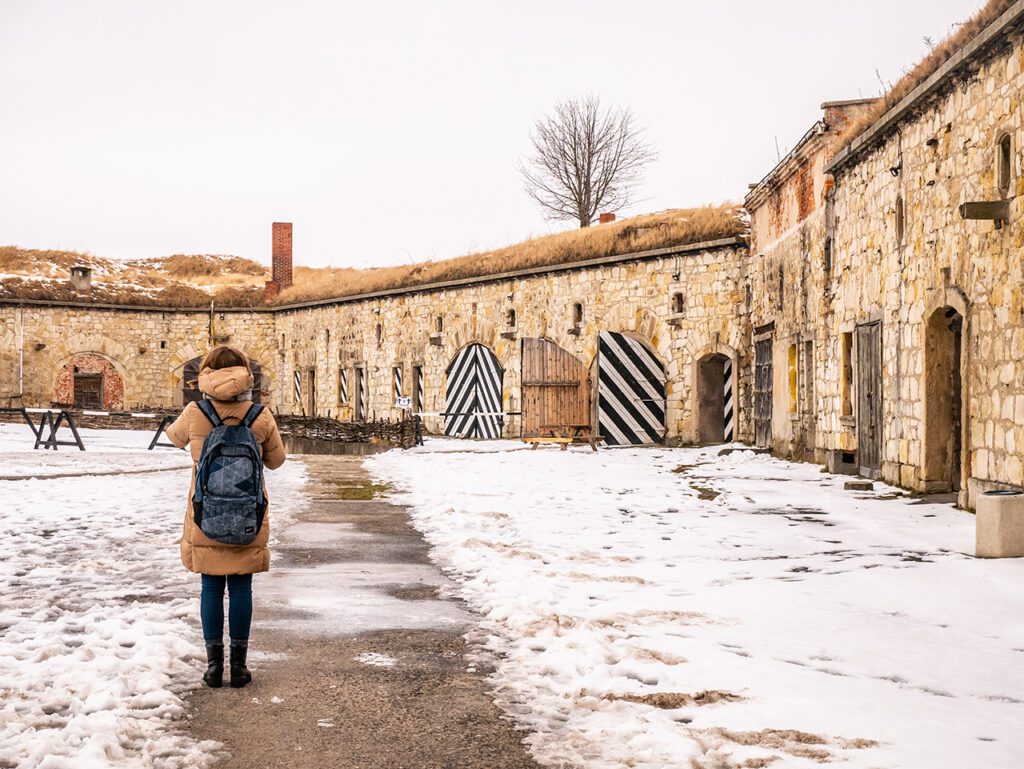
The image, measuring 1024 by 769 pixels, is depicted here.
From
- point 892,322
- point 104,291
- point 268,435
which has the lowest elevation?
point 268,435

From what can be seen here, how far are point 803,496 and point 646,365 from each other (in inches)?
384

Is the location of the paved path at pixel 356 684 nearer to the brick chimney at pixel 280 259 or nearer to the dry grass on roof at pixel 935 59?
the dry grass on roof at pixel 935 59

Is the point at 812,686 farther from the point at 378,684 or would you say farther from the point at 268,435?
the point at 268,435

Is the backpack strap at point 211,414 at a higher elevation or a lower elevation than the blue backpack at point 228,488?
higher

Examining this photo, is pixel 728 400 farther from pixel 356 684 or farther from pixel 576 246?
pixel 356 684

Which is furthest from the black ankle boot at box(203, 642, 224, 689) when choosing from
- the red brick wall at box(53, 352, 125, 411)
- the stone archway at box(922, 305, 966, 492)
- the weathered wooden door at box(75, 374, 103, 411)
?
the weathered wooden door at box(75, 374, 103, 411)

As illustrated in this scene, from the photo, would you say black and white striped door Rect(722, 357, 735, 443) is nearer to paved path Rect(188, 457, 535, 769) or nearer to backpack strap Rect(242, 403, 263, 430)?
paved path Rect(188, 457, 535, 769)

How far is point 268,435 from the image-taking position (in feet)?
14.8

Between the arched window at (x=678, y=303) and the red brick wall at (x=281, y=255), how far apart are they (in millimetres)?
16406

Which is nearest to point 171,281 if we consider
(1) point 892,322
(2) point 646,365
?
(2) point 646,365

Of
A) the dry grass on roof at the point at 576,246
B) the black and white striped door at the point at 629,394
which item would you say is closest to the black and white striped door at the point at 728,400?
the black and white striped door at the point at 629,394

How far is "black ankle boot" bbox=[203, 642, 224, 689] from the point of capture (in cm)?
404

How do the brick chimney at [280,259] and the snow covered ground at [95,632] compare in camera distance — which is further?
the brick chimney at [280,259]

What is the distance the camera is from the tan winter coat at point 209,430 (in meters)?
4.21
